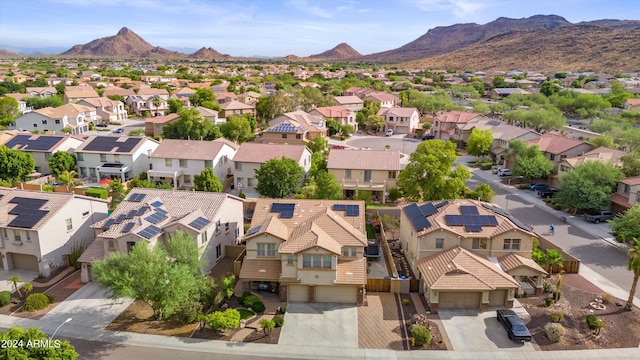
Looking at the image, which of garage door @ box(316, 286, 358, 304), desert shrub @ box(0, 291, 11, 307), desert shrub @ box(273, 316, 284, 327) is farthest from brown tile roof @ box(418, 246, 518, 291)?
desert shrub @ box(0, 291, 11, 307)

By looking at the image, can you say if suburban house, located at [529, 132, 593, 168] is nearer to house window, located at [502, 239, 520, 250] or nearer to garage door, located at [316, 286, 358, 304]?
house window, located at [502, 239, 520, 250]

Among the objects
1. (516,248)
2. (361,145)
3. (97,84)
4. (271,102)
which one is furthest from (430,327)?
(97,84)

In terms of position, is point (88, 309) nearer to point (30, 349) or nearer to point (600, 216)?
point (30, 349)

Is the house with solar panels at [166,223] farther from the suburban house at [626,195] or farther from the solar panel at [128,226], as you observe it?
the suburban house at [626,195]

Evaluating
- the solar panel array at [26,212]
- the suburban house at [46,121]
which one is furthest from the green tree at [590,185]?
the suburban house at [46,121]

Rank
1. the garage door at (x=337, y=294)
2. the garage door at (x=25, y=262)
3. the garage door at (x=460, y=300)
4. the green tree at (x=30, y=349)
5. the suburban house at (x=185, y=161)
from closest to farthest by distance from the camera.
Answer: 1. the green tree at (x=30, y=349)
2. the garage door at (x=460, y=300)
3. the garage door at (x=337, y=294)
4. the garage door at (x=25, y=262)
5. the suburban house at (x=185, y=161)

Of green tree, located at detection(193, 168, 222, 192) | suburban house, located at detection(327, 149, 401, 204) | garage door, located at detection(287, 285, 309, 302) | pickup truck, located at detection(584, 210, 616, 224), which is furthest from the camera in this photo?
suburban house, located at detection(327, 149, 401, 204)
